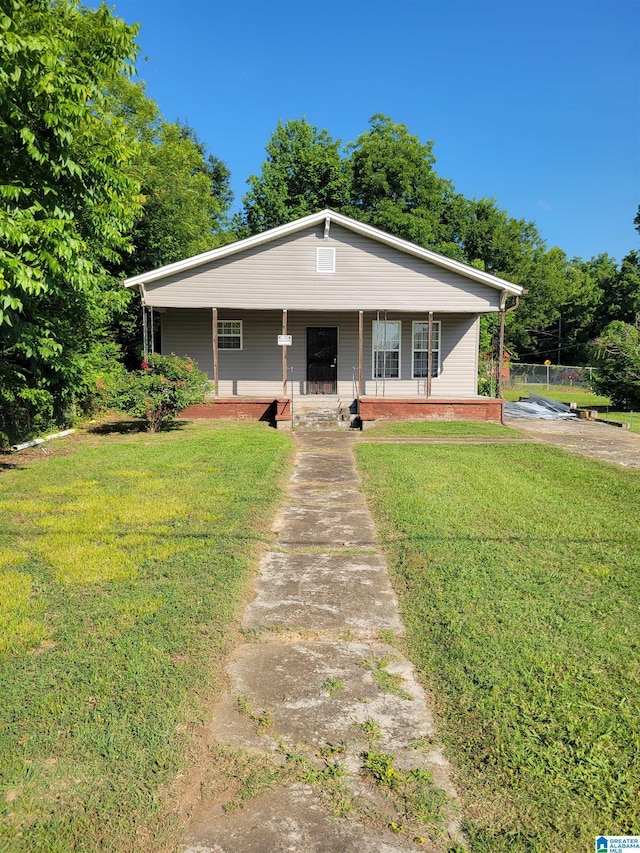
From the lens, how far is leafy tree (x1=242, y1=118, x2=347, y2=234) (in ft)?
105

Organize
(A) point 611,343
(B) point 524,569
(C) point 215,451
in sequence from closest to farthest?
(B) point 524,569, (C) point 215,451, (A) point 611,343

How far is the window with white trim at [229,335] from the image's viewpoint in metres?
17.8

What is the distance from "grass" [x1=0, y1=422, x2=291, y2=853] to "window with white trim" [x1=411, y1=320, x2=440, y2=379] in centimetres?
1163

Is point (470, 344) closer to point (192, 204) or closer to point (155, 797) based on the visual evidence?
point (192, 204)

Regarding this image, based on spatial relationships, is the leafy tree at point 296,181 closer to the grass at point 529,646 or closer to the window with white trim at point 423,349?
the window with white trim at point 423,349

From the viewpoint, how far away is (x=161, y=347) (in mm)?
17844

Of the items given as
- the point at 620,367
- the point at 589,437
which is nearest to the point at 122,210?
the point at 589,437

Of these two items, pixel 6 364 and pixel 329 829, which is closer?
pixel 329 829

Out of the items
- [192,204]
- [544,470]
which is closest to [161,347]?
[192,204]

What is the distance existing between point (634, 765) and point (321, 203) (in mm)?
33515

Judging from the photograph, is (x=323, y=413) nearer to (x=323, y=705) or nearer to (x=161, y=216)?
(x=161, y=216)

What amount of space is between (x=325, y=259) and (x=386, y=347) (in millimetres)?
3440

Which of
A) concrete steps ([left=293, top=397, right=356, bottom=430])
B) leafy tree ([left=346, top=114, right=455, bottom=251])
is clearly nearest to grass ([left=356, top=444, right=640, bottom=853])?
concrete steps ([left=293, top=397, right=356, bottom=430])

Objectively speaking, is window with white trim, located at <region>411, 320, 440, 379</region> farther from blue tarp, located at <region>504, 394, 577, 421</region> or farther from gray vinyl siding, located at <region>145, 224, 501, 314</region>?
blue tarp, located at <region>504, 394, 577, 421</region>
